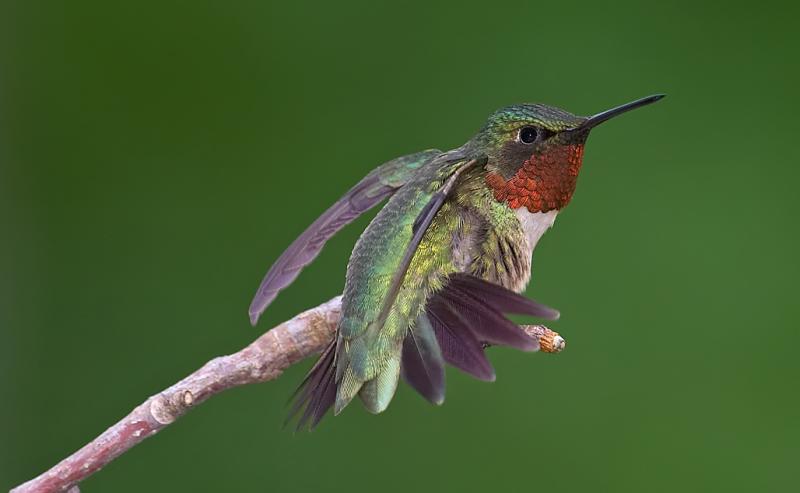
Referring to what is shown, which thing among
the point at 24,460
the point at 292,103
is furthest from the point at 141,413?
the point at 292,103

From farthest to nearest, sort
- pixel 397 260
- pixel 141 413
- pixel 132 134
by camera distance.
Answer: pixel 132 134 → pixel 397 260 → pixel 141 413

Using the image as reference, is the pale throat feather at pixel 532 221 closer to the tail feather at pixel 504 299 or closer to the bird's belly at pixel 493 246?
the bird's belly at pixel 493 246

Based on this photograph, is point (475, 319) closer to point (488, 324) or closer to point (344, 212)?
point (488, 324)

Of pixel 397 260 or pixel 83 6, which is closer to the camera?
pixel 397 260

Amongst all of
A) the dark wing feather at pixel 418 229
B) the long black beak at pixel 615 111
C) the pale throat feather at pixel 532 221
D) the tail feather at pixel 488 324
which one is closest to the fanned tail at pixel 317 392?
the dark wing feather at pixel 418 229

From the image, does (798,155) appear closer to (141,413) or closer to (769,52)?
(769,52)

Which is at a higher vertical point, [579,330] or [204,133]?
[204,133]

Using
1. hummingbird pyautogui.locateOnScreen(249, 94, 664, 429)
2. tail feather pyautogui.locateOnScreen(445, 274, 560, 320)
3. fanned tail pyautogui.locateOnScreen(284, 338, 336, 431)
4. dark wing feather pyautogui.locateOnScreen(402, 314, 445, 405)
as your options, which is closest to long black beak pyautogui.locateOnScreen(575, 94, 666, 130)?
hummingbird pyautogui.locateOnScreen(249, 94, 664, 429)
